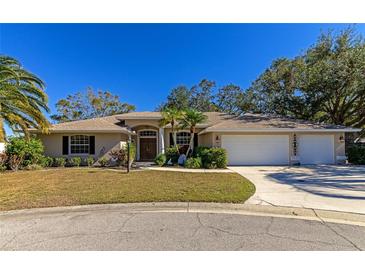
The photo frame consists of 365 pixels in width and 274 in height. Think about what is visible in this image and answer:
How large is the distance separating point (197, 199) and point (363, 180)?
7.92 meters

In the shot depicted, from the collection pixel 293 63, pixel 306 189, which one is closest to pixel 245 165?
pixel 306 189

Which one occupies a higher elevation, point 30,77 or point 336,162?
point 30,77

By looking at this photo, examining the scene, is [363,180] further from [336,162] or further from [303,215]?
[336,162]

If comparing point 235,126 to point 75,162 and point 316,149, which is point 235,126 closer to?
point 316,149

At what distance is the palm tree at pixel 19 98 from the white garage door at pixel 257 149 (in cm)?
1275

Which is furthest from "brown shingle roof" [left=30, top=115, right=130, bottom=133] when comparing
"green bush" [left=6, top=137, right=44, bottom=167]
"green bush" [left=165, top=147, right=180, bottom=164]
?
"green bush" [left=165, top=147, right=180, bottom=164]

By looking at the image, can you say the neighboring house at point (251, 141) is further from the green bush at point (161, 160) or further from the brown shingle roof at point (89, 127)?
the green bush at point (161, 160)

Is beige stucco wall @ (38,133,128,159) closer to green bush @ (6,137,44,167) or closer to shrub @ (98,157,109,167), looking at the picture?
shrub @ (98,157,109,167)

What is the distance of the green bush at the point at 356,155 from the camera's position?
1540cm

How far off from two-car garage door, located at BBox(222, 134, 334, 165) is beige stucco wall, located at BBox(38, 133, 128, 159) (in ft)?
26.6

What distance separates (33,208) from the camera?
5516 mm

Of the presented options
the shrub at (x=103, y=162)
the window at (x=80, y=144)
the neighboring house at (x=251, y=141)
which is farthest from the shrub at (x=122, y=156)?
the window at (x=80, y=144)

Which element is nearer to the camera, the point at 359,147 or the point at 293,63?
the point at 359,147

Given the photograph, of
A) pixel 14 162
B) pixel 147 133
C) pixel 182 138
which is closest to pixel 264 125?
pixel 182 138
